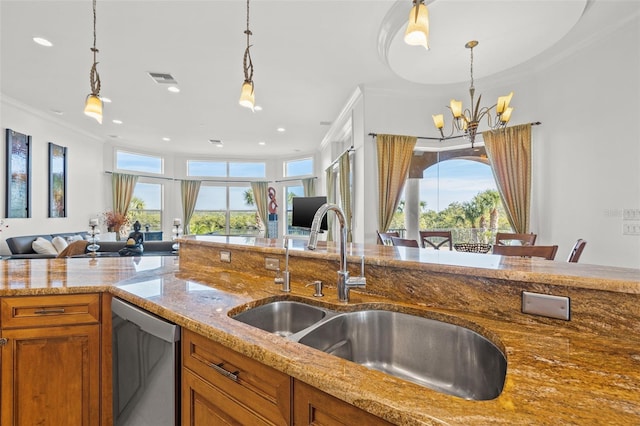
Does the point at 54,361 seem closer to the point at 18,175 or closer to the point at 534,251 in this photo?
the point at 534,251

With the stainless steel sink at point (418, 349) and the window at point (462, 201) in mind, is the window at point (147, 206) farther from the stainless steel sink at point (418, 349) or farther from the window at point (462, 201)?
the stainless steel sink at point (418, 349)

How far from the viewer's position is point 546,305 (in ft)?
3.17

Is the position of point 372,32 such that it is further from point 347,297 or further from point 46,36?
point 46,36

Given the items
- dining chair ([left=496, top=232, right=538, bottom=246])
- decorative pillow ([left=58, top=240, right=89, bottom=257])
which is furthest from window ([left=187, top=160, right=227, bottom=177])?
dining chair ([left=496, top=232, right=538, bottom=246])

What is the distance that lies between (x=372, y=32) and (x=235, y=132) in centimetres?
435

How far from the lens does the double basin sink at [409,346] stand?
37.7 inches

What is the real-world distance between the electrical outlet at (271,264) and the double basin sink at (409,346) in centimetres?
39

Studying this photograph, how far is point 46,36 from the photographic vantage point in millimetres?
3039

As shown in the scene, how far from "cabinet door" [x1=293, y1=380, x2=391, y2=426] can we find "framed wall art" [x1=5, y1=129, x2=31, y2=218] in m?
6.20

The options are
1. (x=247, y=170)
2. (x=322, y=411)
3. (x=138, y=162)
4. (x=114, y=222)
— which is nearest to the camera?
(x=322, y=411)

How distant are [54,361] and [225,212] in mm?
7854

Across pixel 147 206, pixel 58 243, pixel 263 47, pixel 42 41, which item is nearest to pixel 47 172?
pixel 58 243

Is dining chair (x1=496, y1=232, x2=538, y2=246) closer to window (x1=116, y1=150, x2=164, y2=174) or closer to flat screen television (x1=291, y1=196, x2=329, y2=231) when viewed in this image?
flat screen television (x1=291, y1=196, x2=329, y2=231)

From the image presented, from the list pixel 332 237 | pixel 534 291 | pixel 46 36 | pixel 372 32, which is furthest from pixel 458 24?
pixel 332 237
